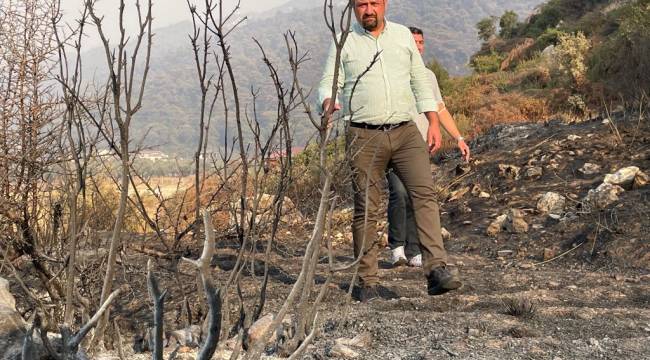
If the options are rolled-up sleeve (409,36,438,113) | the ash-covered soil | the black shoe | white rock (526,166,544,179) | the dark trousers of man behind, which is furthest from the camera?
white rock (526,166,544,179)

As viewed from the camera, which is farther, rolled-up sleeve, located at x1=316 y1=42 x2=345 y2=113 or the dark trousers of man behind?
the dark trousers of man behind

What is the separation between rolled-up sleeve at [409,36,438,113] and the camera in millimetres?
3496

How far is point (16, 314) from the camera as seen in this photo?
181cm

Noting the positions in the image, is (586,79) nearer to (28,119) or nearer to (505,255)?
(505,255)

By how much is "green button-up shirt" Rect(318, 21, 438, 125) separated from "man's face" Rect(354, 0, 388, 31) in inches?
3.0

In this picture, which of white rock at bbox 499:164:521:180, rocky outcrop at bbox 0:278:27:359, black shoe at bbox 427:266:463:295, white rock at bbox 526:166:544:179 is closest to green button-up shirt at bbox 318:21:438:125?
black shoe at bbox 427:266:463:295

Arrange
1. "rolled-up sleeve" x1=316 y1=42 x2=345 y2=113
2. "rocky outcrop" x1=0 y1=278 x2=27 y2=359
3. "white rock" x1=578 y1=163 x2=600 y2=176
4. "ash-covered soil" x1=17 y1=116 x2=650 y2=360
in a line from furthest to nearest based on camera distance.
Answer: "white rock" x1=578 y1=163 x2=600 y2=176, "rolled-up sleeve" x1=316 y1=42 x2=345 y2=113, "ash-covered soil" x1=17 y1=116 x2=650 y2=360, "rocky outcrop" x1=0 y1=278 x2=27 y2=359

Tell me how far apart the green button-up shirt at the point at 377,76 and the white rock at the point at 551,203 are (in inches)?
102

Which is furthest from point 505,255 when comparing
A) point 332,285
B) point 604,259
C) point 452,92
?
point 452,92

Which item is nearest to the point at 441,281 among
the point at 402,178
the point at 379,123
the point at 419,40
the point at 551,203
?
the point at 402,178

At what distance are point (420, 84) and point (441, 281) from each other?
1178 mm

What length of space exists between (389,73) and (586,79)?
10.1 metres

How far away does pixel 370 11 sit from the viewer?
10.7 ft

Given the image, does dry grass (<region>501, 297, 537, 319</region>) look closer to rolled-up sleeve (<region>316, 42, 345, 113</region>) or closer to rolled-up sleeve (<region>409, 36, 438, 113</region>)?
rolled-up sleeve (<region>409, 36, 438, 113</region>)
